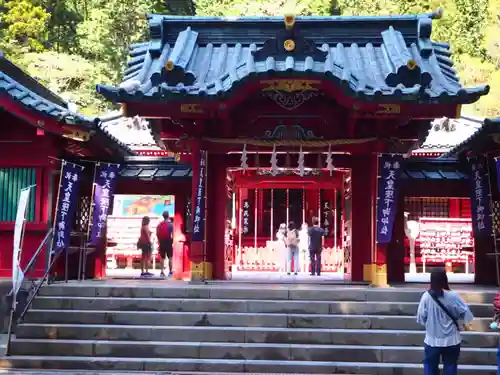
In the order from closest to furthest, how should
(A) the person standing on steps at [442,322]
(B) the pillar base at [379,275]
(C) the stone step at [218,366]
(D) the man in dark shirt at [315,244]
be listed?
(A) the person standing on steps at [442,322] < (C) the stone step at [218,366] < (B) the pillar base at [379,275] < (D) the man in dark shirt at [315,244]

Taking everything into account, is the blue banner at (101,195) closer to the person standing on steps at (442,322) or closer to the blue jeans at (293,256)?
the blue jeans at (293,256)

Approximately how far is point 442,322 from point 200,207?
6.72 meters

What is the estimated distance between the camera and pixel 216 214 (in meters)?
13.7

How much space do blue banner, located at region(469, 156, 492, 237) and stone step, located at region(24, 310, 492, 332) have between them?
4.30 meters

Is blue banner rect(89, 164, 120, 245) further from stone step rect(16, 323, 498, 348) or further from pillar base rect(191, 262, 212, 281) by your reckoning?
stone step rect(16, 323, 498, 348)

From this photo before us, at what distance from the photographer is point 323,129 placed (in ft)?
44.2

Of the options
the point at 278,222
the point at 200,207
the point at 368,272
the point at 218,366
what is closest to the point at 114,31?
the point at 278,222

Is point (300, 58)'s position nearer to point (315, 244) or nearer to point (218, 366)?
point (218, 366)

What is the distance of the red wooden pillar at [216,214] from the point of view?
1370 centimetres

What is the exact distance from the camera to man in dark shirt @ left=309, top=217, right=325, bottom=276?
55.2ft

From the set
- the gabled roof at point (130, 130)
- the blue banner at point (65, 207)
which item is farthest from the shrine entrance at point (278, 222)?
the blue banner at point (65, 207)

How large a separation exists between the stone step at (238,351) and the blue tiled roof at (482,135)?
4597 mm

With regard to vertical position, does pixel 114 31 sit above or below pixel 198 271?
above

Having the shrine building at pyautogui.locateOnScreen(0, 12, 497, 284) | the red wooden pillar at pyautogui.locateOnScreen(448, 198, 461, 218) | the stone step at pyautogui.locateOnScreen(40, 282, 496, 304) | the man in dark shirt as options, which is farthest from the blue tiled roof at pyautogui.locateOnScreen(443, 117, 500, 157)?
the red wooden pillar at pyautogui.locateOnScreen(448, 198, 461, 218)
